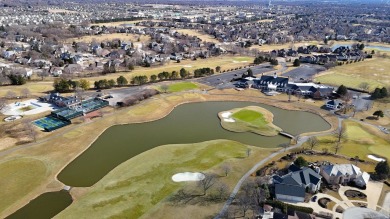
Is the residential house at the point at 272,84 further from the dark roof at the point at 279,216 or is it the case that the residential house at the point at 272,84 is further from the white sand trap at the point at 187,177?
the dark roof at the point at 279,216

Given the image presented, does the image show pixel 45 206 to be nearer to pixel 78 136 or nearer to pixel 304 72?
pixel 78 136

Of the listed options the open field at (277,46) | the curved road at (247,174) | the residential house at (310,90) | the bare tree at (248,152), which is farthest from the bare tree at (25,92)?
the open field at (277,46)

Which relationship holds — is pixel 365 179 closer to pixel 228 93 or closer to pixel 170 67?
pixel 228 93

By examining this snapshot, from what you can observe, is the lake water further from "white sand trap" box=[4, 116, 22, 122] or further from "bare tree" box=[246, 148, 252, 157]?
"white sand trap" box=[4, 116, 22, 122]

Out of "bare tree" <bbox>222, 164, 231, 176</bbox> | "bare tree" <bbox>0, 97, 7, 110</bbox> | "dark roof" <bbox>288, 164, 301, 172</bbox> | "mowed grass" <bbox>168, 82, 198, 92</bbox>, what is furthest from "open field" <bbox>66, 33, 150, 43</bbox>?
"dark roof" <bbox>288, 164, 301, 172</bbox>

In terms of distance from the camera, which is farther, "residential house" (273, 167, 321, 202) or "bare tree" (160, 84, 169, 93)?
"bare tree" (160, 84, 169, 93)
